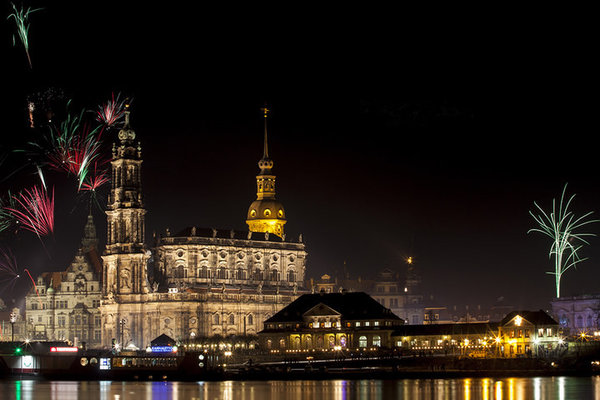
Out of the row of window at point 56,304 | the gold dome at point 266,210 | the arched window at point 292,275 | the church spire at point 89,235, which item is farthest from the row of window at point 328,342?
the church spire at point 89,235

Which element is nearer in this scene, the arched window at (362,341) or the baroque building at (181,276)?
the arched window at (362,341)

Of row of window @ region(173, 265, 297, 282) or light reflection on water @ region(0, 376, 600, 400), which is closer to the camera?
light reflection on water @ region(0, 376, 600, 400)

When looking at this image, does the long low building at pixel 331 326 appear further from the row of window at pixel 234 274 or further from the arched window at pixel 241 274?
the arched window at pixel 241 274

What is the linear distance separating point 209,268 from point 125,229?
533 inches

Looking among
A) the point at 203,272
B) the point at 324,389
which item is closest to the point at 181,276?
the point at 203,272

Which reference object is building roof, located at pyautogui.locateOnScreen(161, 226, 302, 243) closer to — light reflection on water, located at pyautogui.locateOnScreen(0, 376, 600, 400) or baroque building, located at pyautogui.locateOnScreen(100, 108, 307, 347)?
baroque building, located at pyautogui.locateOnScreen(100, 108, 307, 347)

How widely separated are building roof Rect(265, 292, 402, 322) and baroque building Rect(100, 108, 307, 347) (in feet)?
44.1

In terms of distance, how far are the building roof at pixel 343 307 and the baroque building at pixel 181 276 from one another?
1344 cm

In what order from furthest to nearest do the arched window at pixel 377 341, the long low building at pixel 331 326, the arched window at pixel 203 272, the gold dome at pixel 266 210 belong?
the gold dome at pixel 266 210
the arched window at pixel 203 272
the long low building at pixel 331 326
the arched window at pixel 377 341

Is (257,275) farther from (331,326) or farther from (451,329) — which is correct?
(451,329)

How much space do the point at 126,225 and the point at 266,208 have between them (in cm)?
2899

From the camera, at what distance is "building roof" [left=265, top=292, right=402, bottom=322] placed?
149 meters

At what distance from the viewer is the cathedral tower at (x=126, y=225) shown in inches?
6344

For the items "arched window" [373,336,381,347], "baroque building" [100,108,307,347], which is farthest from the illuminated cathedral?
"arched window" [373,336,381,347]
